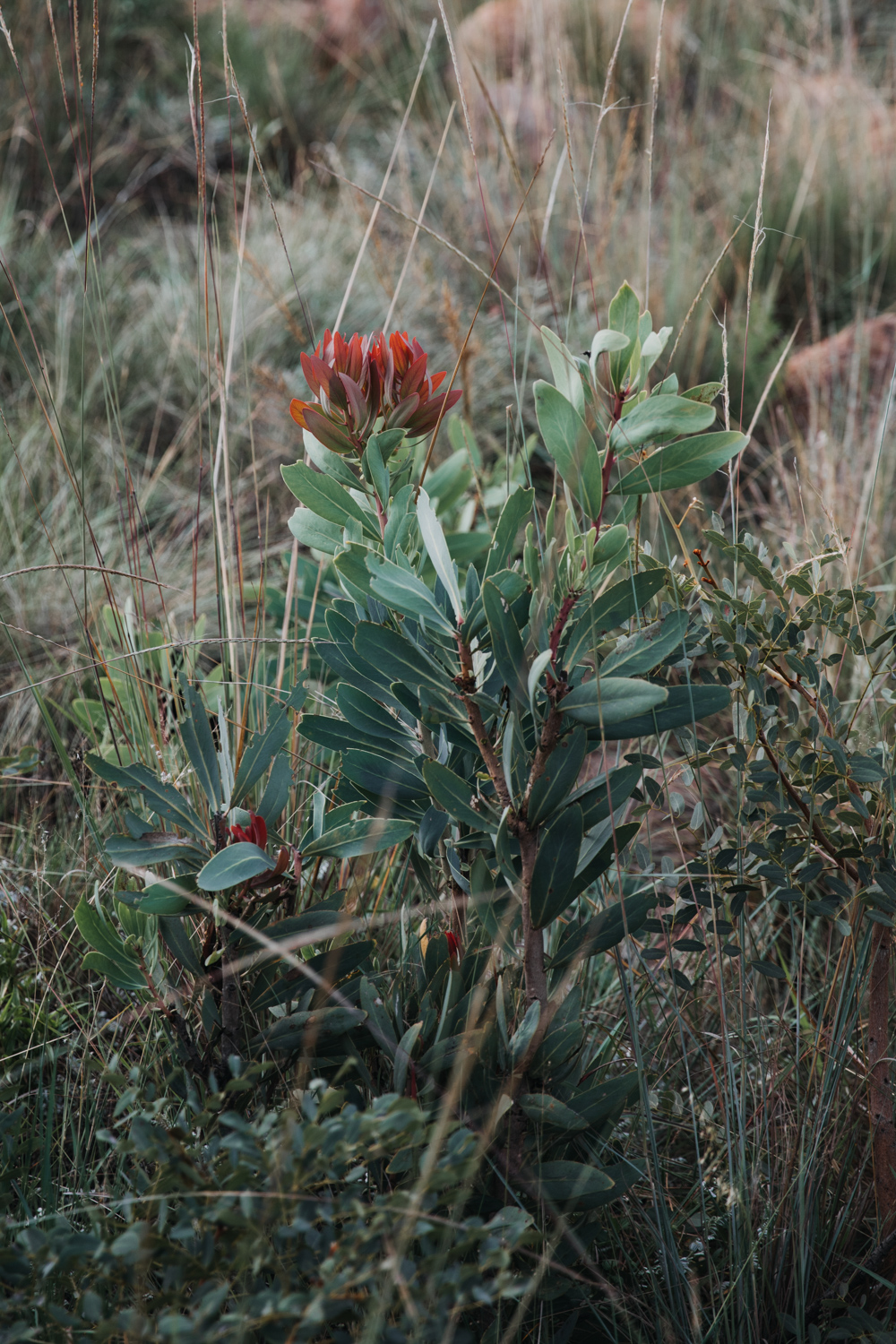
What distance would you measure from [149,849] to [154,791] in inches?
1.8

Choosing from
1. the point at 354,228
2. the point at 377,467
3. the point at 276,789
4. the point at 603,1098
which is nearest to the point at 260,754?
the point at 276,789

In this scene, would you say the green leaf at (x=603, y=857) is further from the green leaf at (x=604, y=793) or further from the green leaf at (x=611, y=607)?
the green leaf at (x=611, y=607)

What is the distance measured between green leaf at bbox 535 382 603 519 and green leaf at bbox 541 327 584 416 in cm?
2

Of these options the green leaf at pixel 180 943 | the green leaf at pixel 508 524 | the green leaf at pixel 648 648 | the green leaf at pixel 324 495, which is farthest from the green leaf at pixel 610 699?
the green leaf at pixel 180 943

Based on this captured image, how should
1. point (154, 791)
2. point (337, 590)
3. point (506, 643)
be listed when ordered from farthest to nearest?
point (337, 590) → point (154, 791) → point (506, 643)

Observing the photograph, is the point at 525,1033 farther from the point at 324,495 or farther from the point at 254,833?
the point at 324,495

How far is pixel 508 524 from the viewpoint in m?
0.74

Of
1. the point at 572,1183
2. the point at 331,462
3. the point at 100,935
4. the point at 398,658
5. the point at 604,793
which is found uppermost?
the point at 331,462

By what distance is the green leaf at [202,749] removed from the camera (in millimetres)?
812

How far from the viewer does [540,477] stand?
8.02 ft

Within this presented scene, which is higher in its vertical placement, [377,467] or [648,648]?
[377,467]

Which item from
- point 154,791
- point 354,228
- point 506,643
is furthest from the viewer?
point 354,228

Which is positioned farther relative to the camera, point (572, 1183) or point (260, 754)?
point (260, 754)

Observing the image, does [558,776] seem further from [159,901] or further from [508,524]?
[159,901]
